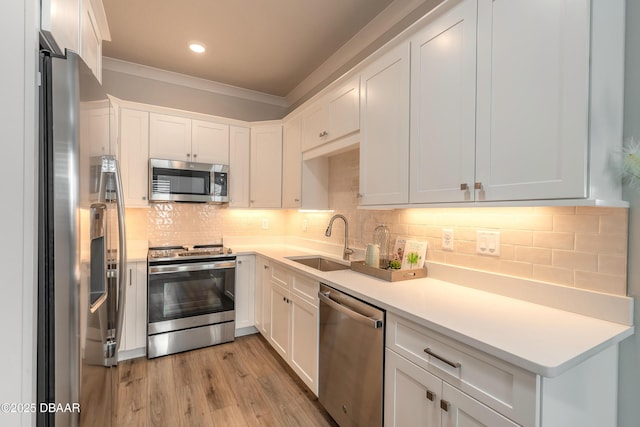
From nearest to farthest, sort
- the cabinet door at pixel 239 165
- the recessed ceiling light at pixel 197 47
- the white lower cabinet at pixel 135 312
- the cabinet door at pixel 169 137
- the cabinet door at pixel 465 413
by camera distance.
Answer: the cabinet door at pixel 465 413 < the white lower cabinet at pixel 135 312 < the recessed ceiling light at pixel 197 47 < the cabinet door at pixel 169 137 < the cabinet door at pixel 239 165

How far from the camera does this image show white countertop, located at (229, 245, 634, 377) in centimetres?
87

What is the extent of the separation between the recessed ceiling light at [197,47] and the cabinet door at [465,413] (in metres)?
3.18

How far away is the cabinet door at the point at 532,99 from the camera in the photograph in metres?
1.01

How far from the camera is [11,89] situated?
2.48 ft

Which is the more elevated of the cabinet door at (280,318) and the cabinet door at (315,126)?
the cabinet door at (315,126)

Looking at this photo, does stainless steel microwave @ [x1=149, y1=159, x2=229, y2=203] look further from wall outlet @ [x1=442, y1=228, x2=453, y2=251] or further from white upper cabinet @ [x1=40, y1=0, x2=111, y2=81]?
wall outlet @ [x1=442, y1=228, x2=453, y2=251]

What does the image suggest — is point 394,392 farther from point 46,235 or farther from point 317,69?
point 317,69

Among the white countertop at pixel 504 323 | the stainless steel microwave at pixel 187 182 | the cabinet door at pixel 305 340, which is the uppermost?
the stainless steel microwave at pixel 187 182

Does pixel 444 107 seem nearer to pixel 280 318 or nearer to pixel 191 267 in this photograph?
pixel 280 318

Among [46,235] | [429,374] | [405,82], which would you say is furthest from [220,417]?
[405,82]

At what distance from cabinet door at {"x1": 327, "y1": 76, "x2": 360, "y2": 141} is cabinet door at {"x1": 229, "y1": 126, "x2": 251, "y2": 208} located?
135cm

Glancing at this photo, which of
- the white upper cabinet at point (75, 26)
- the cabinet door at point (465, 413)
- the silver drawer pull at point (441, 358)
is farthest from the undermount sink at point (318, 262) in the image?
the white upper cabinet at point (75, 26)

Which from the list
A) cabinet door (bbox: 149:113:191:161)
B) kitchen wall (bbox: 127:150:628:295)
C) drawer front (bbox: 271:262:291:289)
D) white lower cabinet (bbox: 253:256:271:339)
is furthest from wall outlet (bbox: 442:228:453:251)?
cabinet door (bbox: 149:113:191:161)

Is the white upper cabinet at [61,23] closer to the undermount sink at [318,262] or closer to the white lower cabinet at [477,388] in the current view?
the white lower cabinet at [477,388]
